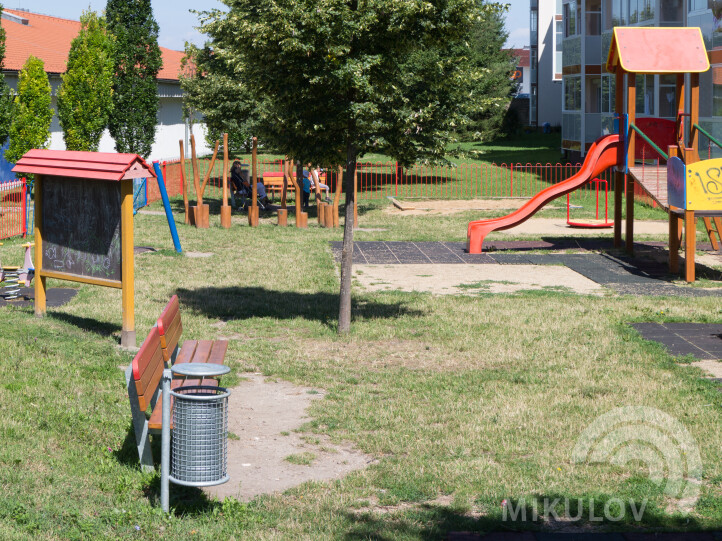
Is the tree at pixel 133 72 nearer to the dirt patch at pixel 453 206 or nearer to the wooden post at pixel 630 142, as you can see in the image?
the dirt patch at pixel 453 206

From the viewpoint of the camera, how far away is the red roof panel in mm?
34906

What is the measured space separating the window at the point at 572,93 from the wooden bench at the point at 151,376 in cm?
3495

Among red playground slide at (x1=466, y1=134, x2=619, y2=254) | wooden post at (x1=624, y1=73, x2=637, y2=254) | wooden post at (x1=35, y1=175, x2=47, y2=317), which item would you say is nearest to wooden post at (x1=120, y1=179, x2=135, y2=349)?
wooden post at (x1=35, y1=175, x2=47, y2=317)

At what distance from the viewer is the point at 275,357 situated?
9.30 m

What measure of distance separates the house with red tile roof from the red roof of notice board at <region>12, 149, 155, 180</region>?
22.4 meters

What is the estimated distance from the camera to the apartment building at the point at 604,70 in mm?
24703

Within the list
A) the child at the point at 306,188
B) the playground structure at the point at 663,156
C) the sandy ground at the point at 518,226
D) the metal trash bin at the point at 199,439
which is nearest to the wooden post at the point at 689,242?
the playground structure at the point at 663,156

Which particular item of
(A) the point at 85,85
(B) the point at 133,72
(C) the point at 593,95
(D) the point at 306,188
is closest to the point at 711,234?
(D) the point at 306,188

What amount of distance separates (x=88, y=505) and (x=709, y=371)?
20.2 ft

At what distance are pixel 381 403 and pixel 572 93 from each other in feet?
117

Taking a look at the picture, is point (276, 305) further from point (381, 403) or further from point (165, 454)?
point (165, 454)

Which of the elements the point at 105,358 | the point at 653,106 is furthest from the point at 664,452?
the point at 653,106

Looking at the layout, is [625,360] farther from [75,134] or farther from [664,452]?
[75,134]

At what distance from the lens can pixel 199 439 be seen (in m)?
5.08
